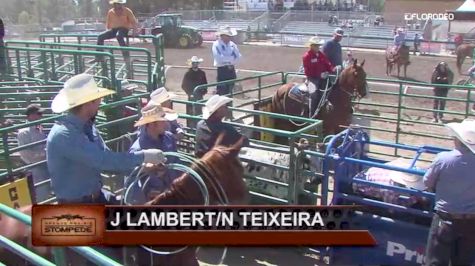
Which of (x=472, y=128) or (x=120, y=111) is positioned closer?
(x=472, y=128)

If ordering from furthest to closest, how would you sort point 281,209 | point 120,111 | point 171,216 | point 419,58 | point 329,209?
point 419,58, point 120,111, point 329,209, point 281,209, point 171,216

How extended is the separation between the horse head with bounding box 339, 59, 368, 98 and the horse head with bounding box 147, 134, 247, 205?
224 inches

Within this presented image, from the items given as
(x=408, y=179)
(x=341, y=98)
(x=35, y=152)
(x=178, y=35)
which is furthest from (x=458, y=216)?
(x=178, y=35)

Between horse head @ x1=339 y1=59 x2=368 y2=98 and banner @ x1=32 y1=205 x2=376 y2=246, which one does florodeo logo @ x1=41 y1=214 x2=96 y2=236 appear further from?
horse head @ x1=339 y1=59 x2=368 y2=98

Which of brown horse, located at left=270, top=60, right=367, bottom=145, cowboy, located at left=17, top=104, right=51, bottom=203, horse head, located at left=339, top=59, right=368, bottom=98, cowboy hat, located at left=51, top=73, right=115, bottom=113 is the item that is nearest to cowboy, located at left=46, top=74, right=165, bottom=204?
cowboy hat, located at left=51, top=73, right=115, bottom=113

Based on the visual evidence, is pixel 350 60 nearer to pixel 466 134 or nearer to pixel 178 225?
pixel 466 134

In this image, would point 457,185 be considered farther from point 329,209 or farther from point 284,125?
point 284,125

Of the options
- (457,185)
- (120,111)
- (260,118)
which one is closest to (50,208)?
(457,185)

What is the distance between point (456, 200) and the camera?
4.02 meters

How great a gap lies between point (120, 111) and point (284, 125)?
266cm

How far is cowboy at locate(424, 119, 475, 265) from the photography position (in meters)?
3.98

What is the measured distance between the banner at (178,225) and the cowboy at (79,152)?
347 mm

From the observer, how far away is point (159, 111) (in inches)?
174

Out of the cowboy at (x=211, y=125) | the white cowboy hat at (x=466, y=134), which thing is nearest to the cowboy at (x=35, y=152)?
the cowboy at (x=211, y=125)
